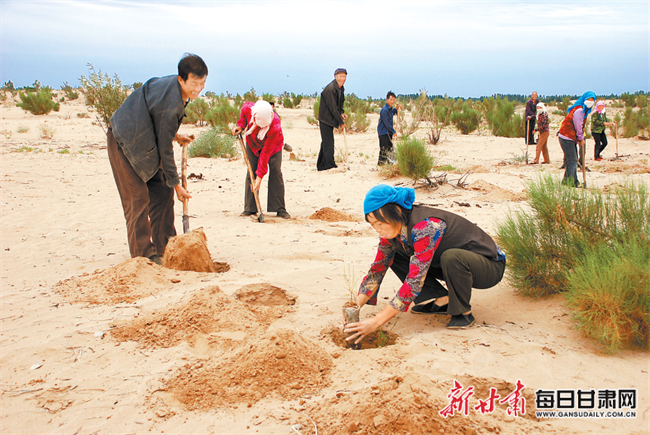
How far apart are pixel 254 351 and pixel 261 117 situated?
3708 mm

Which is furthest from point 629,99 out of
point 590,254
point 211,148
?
point 590,254

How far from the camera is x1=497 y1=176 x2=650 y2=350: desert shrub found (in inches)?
102

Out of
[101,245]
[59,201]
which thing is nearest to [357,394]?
[101,245]

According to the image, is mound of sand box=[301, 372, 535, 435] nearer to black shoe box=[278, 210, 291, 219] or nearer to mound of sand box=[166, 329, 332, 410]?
mound of sand box=[166, 329, 332, 410]

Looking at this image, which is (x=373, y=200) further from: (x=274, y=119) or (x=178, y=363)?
(x=274, y=119)

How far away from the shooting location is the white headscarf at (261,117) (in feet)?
18.8

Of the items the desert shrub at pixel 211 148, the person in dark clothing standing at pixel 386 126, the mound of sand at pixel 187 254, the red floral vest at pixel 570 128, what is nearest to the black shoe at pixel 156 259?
the mound of sand at pixel 187 254

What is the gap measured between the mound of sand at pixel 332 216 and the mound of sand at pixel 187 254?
8.00 feet

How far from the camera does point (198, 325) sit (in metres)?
3.02

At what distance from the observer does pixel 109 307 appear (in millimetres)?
3389

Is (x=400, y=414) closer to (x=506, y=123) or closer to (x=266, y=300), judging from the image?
(x=266, y=300)

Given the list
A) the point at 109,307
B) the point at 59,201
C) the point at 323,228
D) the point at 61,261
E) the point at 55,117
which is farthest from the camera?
the point at 55,117

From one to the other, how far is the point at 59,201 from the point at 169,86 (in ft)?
14.3

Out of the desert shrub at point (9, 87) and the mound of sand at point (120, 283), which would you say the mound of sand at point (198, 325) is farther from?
the desert shrub at point (9, 87)
